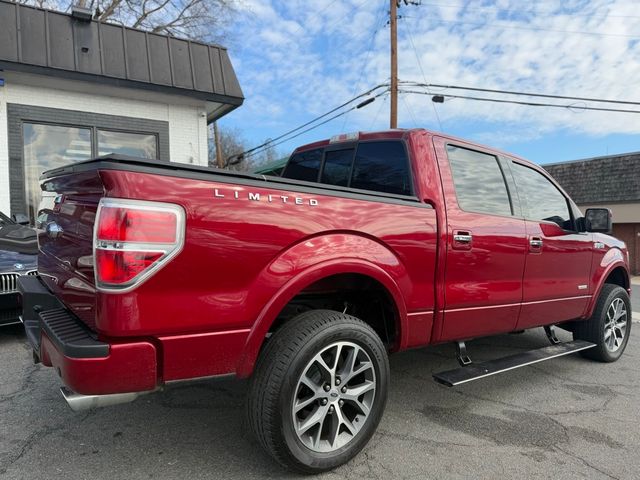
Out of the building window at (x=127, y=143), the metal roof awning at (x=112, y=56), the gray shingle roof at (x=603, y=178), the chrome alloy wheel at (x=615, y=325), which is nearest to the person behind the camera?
the chrome alloy wheel at (x=615, y=325)

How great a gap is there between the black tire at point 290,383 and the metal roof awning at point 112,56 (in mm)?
7418

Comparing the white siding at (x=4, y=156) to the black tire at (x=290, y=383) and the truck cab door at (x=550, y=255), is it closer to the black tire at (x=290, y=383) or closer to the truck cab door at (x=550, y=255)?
the black tire at (x=290, y=383)

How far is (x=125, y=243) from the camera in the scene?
202 cm

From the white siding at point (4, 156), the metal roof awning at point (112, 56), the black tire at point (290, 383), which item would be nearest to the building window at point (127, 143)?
the metal roof awning at point (112, 56)

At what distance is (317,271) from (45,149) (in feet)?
26.0

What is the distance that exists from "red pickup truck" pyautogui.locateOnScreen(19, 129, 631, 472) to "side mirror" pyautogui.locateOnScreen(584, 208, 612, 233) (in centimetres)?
61

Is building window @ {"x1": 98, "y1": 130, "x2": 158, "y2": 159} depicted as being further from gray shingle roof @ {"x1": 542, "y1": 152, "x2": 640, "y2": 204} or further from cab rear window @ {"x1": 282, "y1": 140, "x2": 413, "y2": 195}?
gray shingle roof @ {"x1": 542, "y1": 152, "x2": 640, "y2": 204}

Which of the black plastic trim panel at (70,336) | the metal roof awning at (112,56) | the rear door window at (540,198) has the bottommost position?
the black plastic trim panel at (70,336)

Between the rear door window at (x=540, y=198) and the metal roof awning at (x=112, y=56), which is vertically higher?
the metal roof awning at (x=112, y=56)

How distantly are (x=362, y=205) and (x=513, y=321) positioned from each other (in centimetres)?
189

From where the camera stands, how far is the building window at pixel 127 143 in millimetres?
8961

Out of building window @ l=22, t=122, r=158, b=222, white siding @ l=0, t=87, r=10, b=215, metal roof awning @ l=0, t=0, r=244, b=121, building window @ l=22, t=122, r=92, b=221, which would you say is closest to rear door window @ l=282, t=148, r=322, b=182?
building window @ l=22, t=122, r=158, b=222

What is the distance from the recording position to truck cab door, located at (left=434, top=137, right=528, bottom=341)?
10.9 ft

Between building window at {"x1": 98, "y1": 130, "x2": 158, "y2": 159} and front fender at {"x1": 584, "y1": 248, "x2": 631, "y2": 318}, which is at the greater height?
building window at {"x1": 98, "y1": 130, "x2": 158, "y2": 159}
